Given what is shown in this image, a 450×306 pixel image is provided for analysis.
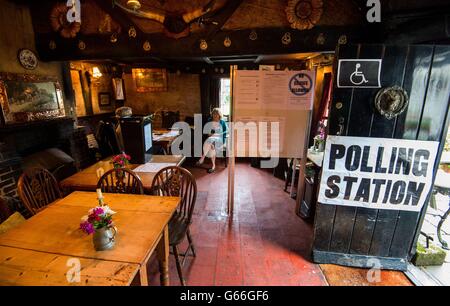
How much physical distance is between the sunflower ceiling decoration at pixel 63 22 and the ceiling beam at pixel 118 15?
0.45m

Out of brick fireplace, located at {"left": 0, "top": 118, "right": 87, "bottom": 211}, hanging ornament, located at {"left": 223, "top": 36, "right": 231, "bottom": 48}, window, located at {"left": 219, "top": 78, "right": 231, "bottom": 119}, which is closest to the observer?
hanging ornament, located at {"left": 223, "top": 36, "right": 231, "bottom": 48}

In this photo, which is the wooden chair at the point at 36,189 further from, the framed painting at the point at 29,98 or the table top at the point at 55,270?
the framed painting at the point at 29,98

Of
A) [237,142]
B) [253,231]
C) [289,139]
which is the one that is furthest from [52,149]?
[289,139]

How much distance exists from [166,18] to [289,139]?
201cm

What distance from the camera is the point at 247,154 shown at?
8.82ft

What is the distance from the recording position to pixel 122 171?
1.99 meters

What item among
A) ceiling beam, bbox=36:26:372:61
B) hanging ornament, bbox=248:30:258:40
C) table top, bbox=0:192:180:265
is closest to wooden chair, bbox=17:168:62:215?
table top, bbox=0:192:180:265

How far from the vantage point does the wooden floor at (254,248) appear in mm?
1896

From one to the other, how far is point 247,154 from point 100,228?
185 centimetres

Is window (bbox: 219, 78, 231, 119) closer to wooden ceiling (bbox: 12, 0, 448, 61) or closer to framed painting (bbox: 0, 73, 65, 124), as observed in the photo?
wooden ceiling (bbox: 12, 0, 448, 61)

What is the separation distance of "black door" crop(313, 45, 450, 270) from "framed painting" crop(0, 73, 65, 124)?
3.70m

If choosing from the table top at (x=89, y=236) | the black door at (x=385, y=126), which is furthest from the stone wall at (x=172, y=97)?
the black door at (x=385, y=126)

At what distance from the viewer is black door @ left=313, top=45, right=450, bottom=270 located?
165cm
